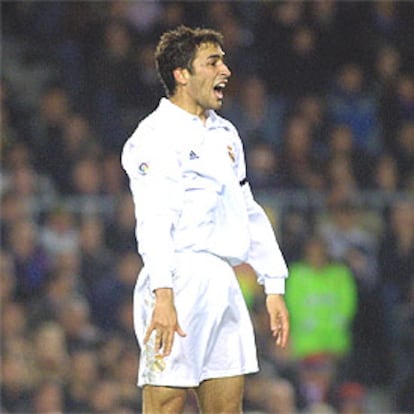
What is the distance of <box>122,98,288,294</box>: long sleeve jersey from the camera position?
5.88 m

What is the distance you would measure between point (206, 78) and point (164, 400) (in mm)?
1260

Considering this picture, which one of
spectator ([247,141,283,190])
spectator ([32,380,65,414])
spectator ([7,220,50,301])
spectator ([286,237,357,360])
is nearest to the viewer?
spectator ([32,380,65,414])

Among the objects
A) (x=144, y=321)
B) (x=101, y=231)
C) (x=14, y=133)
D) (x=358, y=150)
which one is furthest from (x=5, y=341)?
(x=144, y=321)

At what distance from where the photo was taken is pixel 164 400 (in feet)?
19.5

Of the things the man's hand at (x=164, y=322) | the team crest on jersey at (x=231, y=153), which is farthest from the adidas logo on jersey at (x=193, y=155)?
the man's hand at (x=164, y=322)

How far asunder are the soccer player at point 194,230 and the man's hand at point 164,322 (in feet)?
0.41

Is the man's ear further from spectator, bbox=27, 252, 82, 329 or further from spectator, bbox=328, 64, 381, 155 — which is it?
spectator, bbox=328, 64, 381, 155

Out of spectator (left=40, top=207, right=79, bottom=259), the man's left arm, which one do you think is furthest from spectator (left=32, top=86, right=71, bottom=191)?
the man's left arm

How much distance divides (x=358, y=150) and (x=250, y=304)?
6.40 ft

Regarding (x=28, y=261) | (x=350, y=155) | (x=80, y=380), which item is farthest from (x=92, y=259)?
(x=350, y=155)

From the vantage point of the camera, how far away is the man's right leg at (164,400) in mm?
5938

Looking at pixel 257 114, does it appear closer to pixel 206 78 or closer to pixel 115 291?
pixel 115 291

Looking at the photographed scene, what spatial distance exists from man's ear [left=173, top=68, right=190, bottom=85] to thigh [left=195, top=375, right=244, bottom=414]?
1171 mm

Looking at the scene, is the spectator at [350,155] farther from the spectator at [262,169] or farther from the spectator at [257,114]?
the spectator at [262,169]
